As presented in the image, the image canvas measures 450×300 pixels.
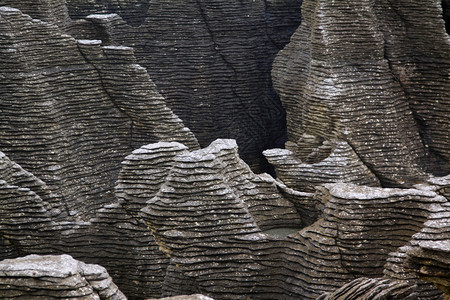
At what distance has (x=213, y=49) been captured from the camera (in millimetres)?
17781

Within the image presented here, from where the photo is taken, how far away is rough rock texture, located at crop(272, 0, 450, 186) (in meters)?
14.8

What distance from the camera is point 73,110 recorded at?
14.7 metres

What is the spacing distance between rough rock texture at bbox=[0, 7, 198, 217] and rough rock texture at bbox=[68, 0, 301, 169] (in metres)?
2.27

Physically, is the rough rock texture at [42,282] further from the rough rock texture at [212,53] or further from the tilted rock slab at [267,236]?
the rough rock texture at [212,53]

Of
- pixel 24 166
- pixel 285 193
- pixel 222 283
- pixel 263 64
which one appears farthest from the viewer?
pixel 263 64

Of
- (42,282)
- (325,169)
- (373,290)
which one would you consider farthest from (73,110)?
(373,290)

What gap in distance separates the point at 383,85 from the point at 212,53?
4.27 metres

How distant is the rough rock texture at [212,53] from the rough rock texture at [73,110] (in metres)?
2.27

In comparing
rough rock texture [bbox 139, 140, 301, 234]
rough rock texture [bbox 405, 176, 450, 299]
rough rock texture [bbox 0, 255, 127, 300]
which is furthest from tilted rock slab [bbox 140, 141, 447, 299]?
rough rock texture [bbox 0, 255, 127, 300]

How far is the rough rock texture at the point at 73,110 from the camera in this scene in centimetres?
1434

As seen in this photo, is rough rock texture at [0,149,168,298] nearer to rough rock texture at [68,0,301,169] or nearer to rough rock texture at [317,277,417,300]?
rough rock texture at [317,277,417,300]

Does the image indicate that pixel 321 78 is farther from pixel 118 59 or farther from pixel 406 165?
pixel 118 59

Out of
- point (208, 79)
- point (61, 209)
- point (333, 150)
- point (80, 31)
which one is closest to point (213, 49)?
point (208, 79)

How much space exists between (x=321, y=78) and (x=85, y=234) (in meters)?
5.17
